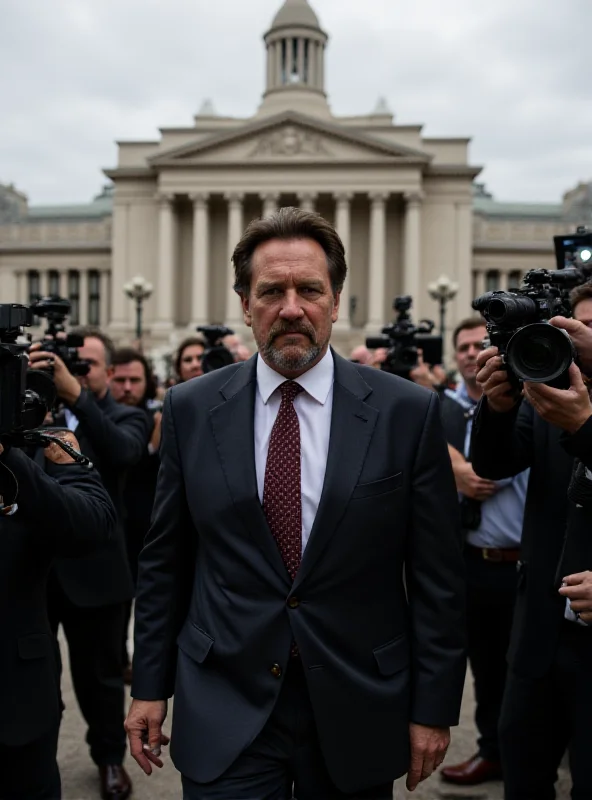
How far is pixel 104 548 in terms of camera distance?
4895 millimetres

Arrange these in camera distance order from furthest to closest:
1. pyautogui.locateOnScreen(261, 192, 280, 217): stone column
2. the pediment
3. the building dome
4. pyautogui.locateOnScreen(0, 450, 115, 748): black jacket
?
the building dome, pyautogui.locateOnScreen(261, 192, 280, 217): stone column, the pediment, pyautogui.locateOnScreen(0, 450, 115, 748): black jacket

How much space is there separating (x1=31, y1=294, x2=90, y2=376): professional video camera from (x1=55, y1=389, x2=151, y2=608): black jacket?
0.24 m

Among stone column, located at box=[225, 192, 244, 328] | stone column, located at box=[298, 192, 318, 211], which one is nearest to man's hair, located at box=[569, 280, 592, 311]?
stone column, located at box=[225, 192, 244, 328]

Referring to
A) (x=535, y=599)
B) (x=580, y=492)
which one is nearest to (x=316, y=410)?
(x=580, y=492)

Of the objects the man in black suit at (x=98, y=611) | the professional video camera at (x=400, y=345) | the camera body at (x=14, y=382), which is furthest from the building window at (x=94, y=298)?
the camera body at (x=14, y=382)

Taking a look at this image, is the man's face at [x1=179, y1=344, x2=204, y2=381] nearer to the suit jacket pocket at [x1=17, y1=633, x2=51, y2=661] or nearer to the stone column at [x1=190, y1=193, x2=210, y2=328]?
the suit jacket pocket at [x1=17, y1=633, x2=51, y2=661]

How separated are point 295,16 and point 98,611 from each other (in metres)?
63.5

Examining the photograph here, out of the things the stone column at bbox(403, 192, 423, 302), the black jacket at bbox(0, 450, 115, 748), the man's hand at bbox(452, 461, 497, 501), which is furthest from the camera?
the stone column at bbox(403, 192, 423, 302)

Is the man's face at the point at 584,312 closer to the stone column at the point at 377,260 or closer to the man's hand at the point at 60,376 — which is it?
the man's hand at the point at 60,376

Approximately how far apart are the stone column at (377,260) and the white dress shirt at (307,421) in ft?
154

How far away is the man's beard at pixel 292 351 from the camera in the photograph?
9.46 feet

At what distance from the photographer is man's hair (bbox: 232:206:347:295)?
292cm

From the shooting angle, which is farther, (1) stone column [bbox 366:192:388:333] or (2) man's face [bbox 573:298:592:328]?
(1) stone column [bbox 366:192:388:333]

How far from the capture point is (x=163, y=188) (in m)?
50.1
